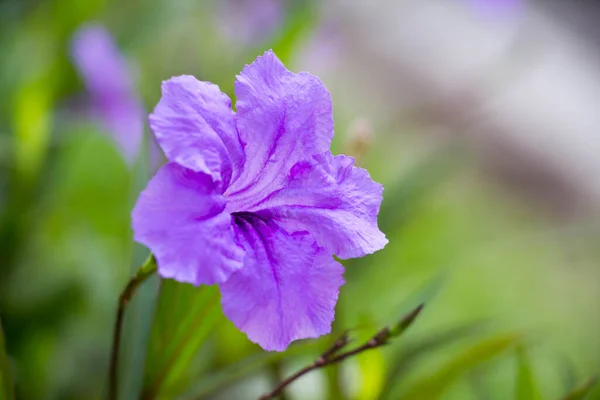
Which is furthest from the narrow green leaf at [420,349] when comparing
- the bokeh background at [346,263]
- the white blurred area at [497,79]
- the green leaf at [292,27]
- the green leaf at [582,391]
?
the white blurred area at [497,79]

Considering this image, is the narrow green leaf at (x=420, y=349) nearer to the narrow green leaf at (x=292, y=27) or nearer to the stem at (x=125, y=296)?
the stem at (x=125, y=296)

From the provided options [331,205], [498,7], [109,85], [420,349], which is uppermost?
[498,7]

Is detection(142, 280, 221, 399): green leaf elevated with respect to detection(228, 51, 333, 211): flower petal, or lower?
lower

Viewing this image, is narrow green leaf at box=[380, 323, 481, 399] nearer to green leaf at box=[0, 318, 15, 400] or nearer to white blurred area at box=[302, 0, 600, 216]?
green leaf at box=[0, 318, 15, 400]

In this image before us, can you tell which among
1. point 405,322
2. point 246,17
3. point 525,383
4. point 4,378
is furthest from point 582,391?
point 246,17

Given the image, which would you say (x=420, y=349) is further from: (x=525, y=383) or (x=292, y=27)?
(x=292, y=27)

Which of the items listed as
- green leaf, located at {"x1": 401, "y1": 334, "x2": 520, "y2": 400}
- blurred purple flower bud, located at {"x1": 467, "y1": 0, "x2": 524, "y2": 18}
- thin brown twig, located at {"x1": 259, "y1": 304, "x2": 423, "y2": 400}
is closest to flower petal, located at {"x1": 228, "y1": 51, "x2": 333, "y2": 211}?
thin brown twig, located at {"x1": 259, "y1": 304, "x2": 423, "y2": 400}
